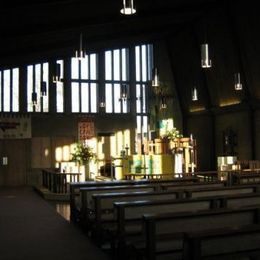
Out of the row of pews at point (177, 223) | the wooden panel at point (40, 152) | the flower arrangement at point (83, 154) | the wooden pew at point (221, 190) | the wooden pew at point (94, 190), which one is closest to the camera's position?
the row of pews at point (177, 223)

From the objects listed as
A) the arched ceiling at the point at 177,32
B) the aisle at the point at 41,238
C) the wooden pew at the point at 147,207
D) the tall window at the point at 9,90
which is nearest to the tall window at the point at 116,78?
the arched ceiling at the point at 177,32

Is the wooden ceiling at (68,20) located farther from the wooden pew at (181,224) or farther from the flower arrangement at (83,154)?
the wooden pew at (181,224)

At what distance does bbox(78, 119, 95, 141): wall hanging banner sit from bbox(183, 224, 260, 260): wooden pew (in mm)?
13360

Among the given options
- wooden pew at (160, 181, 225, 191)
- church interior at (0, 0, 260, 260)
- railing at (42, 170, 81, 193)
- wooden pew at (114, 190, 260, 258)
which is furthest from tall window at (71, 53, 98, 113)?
wooden pew at (114, 190, 260, 258)

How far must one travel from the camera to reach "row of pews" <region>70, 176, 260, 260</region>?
2801mm

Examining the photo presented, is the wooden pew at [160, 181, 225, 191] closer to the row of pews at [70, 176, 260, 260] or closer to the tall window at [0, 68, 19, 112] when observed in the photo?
the row of pews at [70, 176, 260, 260]

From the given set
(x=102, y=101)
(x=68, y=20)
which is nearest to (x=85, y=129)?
(x=102, y=101)

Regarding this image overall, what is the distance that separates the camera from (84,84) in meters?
16.5

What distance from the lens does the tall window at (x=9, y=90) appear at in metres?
15.3

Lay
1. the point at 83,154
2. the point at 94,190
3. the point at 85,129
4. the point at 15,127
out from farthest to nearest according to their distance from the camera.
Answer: the point at 85,129 < the point at 15,127 < the point at 83,154 < the point at 94,190

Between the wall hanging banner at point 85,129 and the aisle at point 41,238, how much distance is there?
25.8 feet

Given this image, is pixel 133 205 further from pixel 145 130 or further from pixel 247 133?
pixel 145 130

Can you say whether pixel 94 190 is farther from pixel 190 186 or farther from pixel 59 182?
pixel 59 182

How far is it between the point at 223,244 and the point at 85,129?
532 inches
